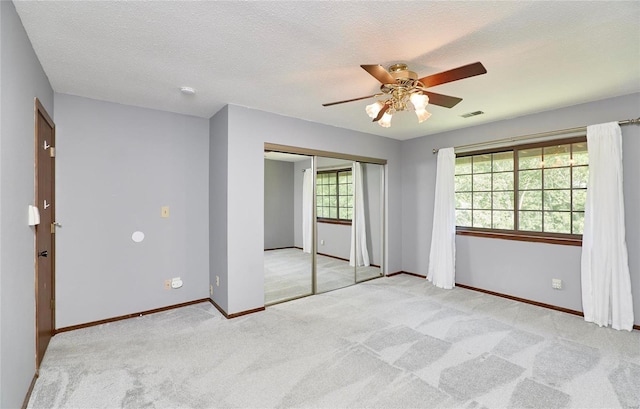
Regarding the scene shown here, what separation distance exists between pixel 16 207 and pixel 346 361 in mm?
2470

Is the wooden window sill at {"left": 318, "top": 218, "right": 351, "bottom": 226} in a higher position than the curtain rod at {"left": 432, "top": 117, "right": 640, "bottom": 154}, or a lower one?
lower

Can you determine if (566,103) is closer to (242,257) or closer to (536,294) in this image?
(536,294)

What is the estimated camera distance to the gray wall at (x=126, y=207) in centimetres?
304

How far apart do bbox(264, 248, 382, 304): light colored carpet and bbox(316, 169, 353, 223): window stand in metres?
0.66

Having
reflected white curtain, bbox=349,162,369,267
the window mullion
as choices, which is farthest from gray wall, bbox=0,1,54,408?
the window mullion

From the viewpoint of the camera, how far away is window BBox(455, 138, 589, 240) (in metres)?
3.56

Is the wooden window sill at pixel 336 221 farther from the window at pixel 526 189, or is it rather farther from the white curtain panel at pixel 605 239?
the white curtain panel at pixel 605 239

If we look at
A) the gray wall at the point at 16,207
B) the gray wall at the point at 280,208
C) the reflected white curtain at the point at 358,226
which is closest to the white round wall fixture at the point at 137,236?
the gray wall at the point at 16,207

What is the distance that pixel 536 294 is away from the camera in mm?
3754

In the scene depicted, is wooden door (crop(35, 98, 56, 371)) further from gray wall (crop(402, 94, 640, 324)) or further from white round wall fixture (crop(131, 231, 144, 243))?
gray wall (crop(402, 94, 640, 324))

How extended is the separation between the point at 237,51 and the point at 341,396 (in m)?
2.53

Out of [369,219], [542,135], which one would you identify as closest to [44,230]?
[369,219]

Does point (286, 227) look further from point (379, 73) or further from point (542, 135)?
point (542, 135)

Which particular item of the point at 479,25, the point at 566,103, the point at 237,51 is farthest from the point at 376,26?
the point at 566,103
